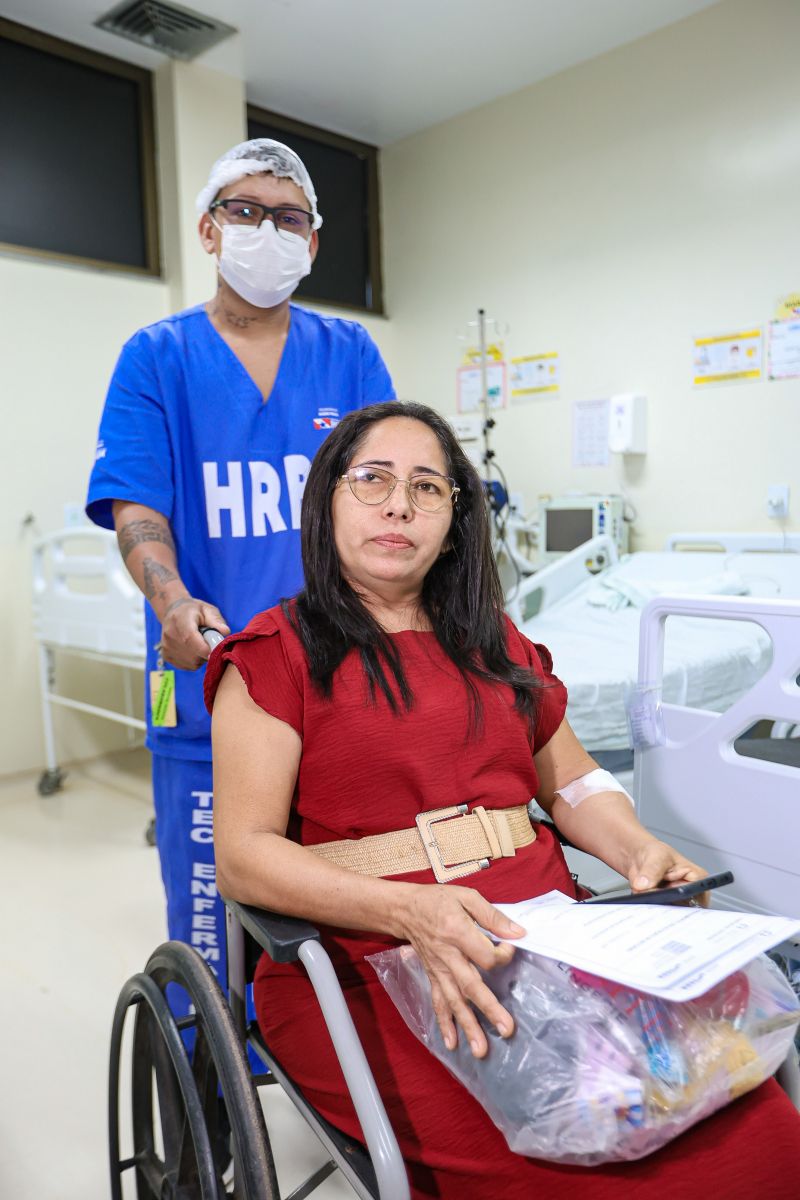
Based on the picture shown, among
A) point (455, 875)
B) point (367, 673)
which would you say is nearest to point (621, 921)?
point (455, 875)

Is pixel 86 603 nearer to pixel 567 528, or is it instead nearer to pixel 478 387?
pixel 567 528

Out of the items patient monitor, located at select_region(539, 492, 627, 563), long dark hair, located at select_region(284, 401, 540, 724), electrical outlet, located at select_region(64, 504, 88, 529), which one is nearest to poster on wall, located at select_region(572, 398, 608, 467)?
patient monitor, located at select_region(539, 492, 627, 563)

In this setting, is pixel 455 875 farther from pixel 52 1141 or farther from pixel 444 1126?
pixel 52 1141

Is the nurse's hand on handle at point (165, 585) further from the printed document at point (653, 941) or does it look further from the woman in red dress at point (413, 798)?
the printed document at point (653, 941)

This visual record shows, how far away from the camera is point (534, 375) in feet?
14.6

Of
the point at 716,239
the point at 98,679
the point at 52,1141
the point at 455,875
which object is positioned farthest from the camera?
the point at 98,679

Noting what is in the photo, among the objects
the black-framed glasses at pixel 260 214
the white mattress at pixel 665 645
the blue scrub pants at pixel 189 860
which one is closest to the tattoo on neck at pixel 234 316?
the black-framed glasses at pixel 260 214

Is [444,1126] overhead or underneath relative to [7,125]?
underneath

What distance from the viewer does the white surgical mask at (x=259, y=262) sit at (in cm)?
151

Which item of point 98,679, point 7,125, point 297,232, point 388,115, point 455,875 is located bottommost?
point 98,679

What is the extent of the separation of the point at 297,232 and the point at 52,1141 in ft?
5.86

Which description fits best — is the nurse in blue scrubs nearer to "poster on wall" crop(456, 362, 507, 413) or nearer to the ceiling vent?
the ceiling vent

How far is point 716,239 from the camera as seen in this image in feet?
12.2

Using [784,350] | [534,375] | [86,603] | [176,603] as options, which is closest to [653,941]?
[176,603]
